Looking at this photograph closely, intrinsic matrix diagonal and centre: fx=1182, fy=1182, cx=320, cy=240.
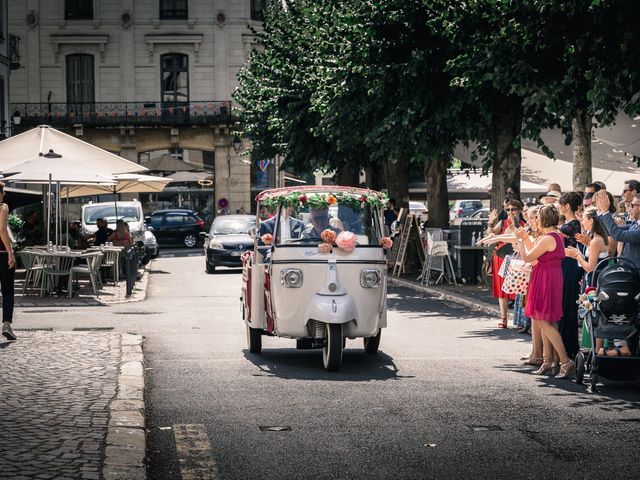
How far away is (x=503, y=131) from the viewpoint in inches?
897

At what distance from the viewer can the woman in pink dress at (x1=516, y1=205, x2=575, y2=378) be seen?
11.4 metres

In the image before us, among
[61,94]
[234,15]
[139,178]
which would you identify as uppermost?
[234,15]

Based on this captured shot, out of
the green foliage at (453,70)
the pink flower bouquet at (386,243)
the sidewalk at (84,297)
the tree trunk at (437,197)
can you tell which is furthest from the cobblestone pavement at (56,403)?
the tree trunk at (437,197)

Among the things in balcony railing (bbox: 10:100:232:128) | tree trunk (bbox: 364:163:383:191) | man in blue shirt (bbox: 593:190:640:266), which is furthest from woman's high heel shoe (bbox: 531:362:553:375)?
balcony railing (bbox: 10:100:232:128)

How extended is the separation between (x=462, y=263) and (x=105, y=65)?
37164 mm

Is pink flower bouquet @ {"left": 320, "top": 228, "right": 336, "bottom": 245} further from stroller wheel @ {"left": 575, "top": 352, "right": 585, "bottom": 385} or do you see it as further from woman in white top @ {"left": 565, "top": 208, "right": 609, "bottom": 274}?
stroller wheel @ {"left": 575, "top": 352, "right": 585, "bottom": 385}

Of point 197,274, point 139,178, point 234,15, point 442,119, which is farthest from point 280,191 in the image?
point 234,15

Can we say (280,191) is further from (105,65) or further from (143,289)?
(105,65)

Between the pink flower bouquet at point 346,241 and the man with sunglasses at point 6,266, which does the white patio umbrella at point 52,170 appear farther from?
the pink flower bouquet at point 346,241

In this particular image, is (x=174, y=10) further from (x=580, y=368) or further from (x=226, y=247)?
(x=580, y=368)

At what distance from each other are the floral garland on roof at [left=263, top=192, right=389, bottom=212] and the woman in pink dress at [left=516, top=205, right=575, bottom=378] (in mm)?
2049

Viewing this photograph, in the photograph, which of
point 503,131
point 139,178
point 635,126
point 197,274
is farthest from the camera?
point 197,274

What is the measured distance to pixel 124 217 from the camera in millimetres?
36438

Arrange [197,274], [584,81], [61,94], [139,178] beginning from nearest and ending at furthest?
[584,81], [139,178], [197,274], [61,94]
